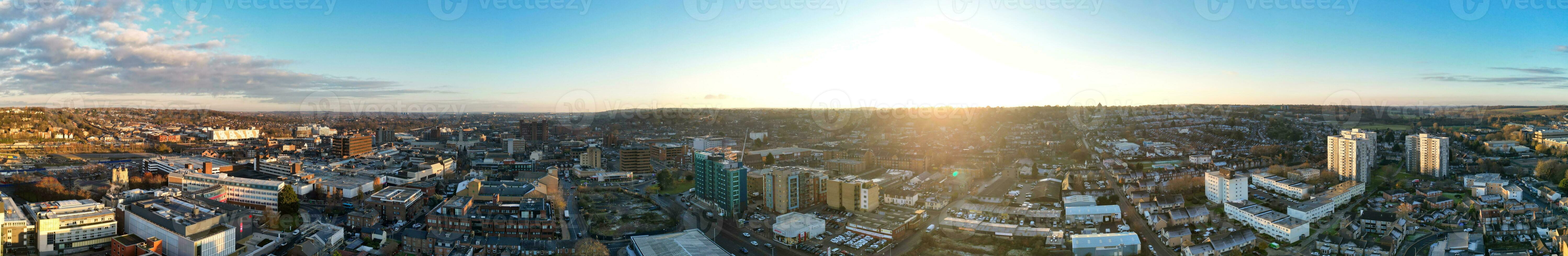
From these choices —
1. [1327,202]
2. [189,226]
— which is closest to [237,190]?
[189,226]

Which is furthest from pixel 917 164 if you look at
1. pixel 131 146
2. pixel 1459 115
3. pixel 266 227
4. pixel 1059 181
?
pixel 131 146

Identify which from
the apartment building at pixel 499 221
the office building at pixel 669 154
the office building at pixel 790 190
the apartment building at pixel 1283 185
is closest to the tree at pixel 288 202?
the apartment building at pixel 499 221

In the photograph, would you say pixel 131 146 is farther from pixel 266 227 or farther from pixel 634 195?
pixel 634 195

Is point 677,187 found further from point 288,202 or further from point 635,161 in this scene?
point 288,202

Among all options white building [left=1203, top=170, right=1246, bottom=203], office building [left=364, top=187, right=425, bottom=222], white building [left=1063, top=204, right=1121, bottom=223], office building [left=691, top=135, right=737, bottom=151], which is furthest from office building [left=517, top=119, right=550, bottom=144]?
white building [left=1203, top=170, right=1246, bottom=203]

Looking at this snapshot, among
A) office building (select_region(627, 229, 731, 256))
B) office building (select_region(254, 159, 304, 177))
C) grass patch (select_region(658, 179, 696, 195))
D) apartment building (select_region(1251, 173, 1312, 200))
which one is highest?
office building (select_region(254, 159, 304, 177))

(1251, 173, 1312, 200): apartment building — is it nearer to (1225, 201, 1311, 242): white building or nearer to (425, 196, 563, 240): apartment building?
(1225, 201, 1311, 242): white building
